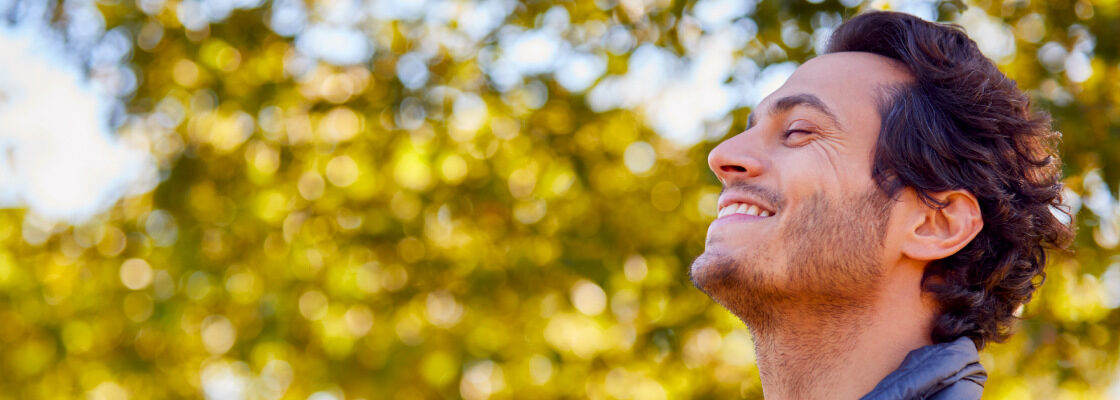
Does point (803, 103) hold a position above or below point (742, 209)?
above

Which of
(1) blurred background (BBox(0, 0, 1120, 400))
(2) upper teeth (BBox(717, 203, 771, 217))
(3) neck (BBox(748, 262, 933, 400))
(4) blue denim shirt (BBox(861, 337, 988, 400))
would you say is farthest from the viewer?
(1) blurred background (BBox(0, 0, 1120, 400))

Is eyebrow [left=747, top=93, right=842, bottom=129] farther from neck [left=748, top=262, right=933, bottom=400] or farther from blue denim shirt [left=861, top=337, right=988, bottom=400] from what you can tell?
blue denim shirt [left=861, top=337, right=988, bottom=400]

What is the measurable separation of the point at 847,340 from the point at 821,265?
0.60 ft

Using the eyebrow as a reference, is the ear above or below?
below

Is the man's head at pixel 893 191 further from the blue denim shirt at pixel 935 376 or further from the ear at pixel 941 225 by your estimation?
the blue denim shirt at pixel 935 376

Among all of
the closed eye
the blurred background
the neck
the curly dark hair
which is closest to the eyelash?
the closed eye

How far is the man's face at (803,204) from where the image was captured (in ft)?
7.39

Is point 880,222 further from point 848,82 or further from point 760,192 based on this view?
point 848,82

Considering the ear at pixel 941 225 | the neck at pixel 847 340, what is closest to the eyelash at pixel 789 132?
the ear at pixel 941 225

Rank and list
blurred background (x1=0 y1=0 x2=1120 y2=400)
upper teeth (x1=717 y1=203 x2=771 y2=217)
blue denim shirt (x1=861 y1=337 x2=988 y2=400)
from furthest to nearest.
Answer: blurred background (x1=0 y1=0 x2=1120 y2=400)
upper teeth (x1=717 y1=203 x2=771 y2=217)
blue denim shirt (x1=861 y1=337 x2=988 y2=400)

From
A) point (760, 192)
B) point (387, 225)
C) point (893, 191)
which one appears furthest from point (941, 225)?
point (387, 225)

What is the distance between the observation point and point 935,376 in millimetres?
2027

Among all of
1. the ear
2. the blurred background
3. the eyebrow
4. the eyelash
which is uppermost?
the eyebrow

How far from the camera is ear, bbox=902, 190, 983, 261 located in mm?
2279
